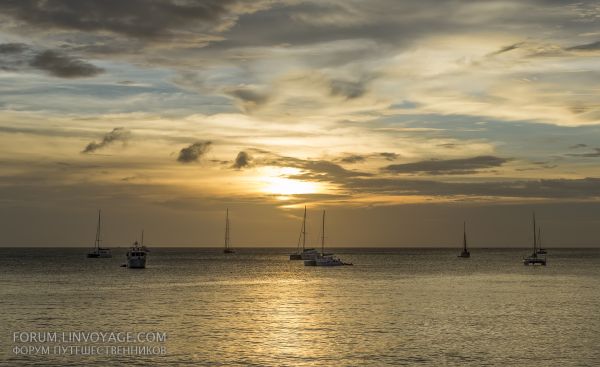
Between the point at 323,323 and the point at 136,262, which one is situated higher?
the point at 136,262

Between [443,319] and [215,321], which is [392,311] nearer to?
[443,319]

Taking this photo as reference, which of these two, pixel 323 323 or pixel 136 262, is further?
pixel 136 262

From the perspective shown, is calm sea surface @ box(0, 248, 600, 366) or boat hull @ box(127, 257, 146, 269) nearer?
calm sea surface @ box(0, 248, 600, 366)

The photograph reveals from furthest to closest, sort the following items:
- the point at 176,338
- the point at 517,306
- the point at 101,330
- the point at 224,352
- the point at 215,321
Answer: the point at 517,306
the point at 215,321
the point at 101,330
the point at 176,338
the point at 224,352

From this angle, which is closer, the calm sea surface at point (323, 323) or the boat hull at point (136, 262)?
the calm sea surface at point (323, 323)

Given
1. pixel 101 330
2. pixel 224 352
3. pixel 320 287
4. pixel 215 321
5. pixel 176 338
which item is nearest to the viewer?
pixel 224 352

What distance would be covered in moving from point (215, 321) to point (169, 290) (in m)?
45.1

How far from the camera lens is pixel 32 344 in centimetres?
5741

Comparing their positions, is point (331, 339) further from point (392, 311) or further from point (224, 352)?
point (392, 311)

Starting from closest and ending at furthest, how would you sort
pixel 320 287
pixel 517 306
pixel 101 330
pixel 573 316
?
pixel 101 330
pixel 573 316
pixel 517 306
pixel 320 287

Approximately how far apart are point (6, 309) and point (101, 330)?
2229 centimetres

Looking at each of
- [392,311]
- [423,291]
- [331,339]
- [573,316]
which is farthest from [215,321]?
[423,291]

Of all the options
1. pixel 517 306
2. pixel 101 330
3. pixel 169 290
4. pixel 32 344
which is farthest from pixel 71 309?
pixel 517 306

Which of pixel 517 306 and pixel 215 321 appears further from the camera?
pixel 517 306
